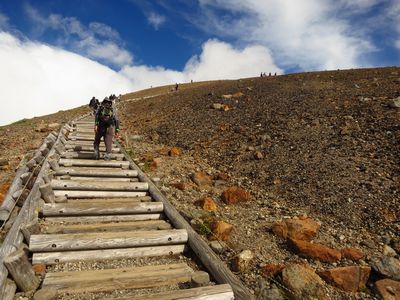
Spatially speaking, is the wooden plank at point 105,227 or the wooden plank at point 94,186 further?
the wooden plank at point 94,186

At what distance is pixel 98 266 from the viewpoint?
462 centimetres

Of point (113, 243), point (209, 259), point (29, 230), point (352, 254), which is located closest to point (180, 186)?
point (113, 243)

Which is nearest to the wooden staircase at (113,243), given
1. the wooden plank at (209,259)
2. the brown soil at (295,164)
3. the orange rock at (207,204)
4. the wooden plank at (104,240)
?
the wooden plank at (104,240)

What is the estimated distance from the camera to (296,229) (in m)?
5.87

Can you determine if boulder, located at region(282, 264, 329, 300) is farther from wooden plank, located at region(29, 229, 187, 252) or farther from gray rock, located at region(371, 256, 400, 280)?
wooden plank, located at region(29, 229, 187, 252)

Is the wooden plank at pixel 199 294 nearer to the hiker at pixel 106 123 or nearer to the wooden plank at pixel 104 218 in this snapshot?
the wooden plank at pixel 104 218

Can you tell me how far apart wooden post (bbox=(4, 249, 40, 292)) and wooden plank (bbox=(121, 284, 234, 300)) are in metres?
1.11

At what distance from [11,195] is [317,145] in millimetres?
7855

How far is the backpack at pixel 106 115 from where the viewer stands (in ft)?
32.1

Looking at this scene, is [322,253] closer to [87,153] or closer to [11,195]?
[11,195]

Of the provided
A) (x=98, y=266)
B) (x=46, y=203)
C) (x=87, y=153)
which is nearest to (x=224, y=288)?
(x=98, y=266)

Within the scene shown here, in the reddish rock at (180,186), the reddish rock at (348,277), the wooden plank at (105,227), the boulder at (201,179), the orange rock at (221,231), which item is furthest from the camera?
the boulder at (201,179)

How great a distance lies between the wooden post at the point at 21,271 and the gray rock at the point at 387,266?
4.35 metres

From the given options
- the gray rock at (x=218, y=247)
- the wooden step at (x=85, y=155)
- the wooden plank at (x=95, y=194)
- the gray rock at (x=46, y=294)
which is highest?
the wooden step at (x=85, y=155)
